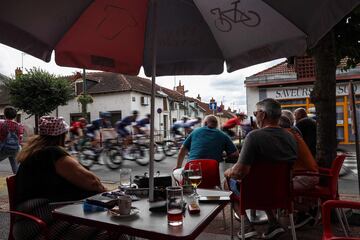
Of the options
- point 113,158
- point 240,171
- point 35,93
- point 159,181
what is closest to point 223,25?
point 240,171

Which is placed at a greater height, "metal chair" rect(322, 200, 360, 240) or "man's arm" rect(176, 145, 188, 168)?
"man's arm" rect(176, 145, 188, 168)

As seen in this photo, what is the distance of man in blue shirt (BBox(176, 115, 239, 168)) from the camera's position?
5.08 m

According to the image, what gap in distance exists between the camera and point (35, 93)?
1111 inches

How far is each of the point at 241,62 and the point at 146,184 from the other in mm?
1540

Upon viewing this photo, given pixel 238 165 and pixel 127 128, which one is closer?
pixel 238 165

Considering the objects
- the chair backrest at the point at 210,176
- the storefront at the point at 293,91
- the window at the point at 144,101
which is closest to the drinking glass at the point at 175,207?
the chair backrest at the point at 210,176

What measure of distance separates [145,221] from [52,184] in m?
0.96

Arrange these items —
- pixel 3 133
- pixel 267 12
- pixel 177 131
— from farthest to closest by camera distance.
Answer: pixel 177 131
pixel 3 133
pixel 267 12

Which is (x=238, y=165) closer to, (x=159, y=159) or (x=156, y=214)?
(x=156, y=214)

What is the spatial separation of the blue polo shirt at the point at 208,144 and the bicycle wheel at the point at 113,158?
21.0 ft

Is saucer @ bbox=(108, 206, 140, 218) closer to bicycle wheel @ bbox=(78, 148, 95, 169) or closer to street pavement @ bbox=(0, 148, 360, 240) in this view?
street pavement @ bbox=(0, 148, 360, 240)

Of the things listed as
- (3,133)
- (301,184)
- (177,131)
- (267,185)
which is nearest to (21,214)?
(267,185)

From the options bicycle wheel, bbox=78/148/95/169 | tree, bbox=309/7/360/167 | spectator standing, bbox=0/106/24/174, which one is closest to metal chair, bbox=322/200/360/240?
tree, bbox=309/7/360/167

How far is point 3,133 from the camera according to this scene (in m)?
6.55
